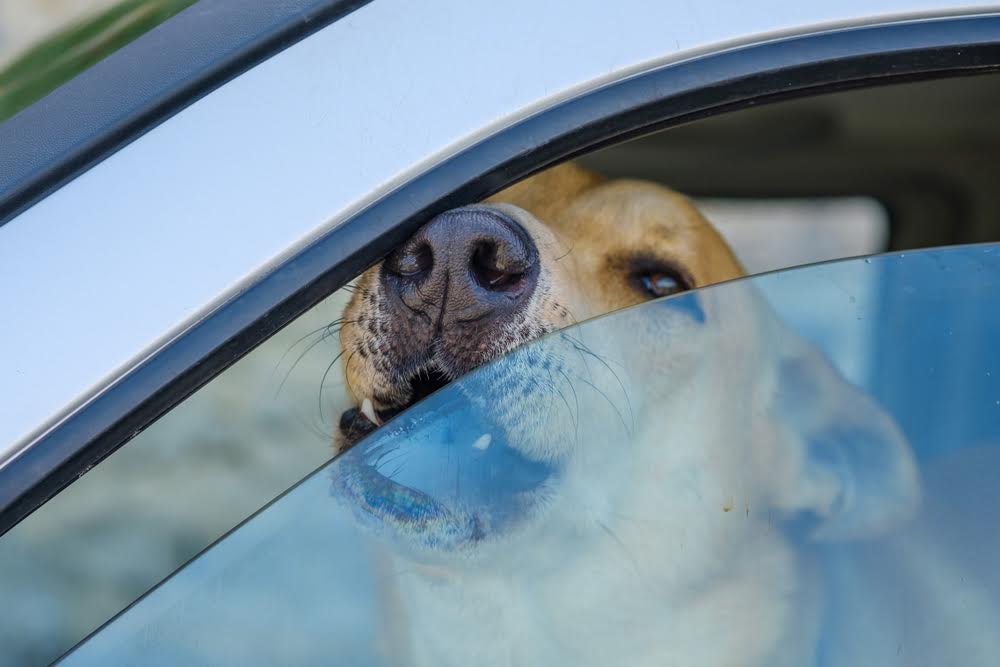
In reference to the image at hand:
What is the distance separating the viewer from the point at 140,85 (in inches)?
41.8

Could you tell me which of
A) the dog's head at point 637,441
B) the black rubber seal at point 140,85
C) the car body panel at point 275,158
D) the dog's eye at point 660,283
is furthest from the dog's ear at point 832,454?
the dog's eye at point 660,283

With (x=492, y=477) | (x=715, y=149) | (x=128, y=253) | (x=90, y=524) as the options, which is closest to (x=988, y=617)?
(x=492, y=477)

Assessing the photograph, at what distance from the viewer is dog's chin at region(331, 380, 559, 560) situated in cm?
112

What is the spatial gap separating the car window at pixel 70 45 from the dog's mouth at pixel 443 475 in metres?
0.51

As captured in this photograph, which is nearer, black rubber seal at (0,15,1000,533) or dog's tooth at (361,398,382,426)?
black rubber seal at (0,15,1000,533)

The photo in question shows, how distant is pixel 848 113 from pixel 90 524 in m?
Answer: 3.32

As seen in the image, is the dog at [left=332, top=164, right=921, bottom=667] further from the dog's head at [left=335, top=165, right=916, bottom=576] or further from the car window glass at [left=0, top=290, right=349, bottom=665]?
the car window glass at [left=0, top=290, right=349, bottom=665]

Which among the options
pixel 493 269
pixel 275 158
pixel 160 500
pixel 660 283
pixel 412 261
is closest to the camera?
pixel 275 158

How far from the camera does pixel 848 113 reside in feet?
Result: 8.34

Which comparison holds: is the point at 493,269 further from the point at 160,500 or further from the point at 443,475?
the point at 160,500

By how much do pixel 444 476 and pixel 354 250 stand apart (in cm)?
26

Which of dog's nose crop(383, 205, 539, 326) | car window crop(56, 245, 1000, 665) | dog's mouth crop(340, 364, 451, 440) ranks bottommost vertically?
car window crop(56, 245, 1000, 665)

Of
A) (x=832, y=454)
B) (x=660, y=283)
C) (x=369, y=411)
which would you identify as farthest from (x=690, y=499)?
(x=660, y=283)

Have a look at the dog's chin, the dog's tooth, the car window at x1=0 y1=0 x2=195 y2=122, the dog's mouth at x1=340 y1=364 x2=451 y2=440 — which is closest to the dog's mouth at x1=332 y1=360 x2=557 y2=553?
the dog's chin
